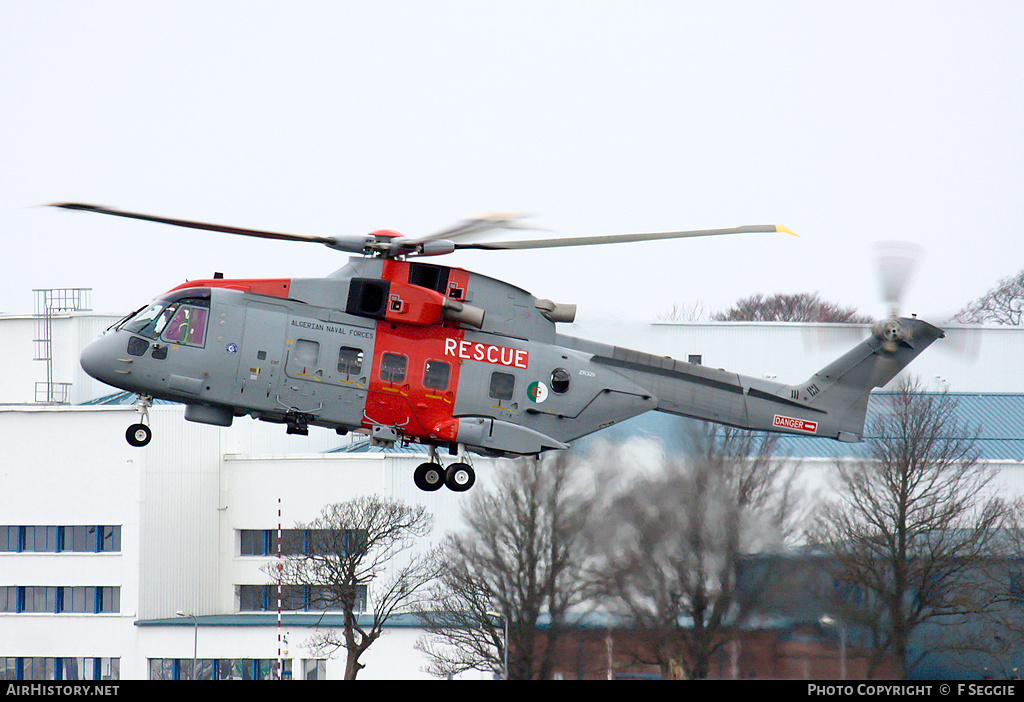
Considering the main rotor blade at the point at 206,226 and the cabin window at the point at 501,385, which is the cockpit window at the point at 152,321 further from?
the cabin window at the point at 501,385

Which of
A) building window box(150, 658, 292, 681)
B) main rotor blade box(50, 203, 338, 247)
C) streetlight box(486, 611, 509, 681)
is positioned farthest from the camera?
building window box(150, 658, 292, 681)

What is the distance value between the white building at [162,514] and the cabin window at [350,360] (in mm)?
20463

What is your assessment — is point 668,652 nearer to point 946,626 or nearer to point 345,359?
point 946,626

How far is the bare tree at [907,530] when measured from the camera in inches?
912

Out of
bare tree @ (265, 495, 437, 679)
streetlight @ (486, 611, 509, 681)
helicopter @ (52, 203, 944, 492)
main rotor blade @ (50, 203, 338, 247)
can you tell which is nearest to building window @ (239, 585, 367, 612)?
bare tree @ (265, 495, 437, 679)

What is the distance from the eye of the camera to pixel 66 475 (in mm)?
41594

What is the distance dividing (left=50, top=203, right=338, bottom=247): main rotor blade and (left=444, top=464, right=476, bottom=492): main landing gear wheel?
417cm

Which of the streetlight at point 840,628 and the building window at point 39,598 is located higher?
the streetlight at point 840,628

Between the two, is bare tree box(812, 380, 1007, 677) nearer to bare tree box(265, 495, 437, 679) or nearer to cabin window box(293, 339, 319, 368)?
cabin window box(293, 339, 319, 368)

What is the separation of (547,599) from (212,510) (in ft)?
74.7

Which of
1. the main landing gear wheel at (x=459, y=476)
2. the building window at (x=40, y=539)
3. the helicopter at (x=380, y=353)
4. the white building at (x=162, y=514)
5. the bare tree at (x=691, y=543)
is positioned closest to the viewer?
the helicopter at (x=380, y=353)

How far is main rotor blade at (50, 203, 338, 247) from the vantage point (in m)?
16.3

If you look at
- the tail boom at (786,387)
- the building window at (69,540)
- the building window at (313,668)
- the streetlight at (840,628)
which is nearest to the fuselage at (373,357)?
the tail boom at (786,387)
